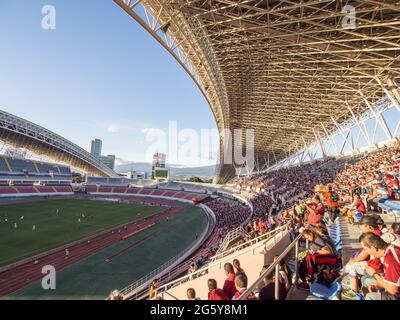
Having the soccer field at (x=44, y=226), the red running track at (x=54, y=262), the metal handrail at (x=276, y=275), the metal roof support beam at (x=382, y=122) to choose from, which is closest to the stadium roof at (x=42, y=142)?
the soccer field at (x=44, y=226)

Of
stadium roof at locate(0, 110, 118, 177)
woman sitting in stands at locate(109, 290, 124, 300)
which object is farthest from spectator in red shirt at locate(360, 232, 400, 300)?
stadium roof at locate(0, 110, 118, 177)

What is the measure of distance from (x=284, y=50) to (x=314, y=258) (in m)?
22.5

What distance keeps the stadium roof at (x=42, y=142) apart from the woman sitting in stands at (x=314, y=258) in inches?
2334

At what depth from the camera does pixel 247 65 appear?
25.1 metres

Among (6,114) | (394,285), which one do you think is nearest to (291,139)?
(394,285)

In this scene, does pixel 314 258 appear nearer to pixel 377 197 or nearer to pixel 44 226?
pixel 377 197

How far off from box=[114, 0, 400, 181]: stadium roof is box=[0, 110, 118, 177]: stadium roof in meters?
43.0

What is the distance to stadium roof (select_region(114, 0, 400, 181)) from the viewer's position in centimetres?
1590

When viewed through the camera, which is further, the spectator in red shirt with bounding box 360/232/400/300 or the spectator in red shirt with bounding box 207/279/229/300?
the spectator in red shirt with bounding box 207/279/229/300

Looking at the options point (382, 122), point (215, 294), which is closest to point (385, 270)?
point (215, 294)

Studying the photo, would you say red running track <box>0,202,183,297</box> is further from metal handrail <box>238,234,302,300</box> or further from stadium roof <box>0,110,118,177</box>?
stadium roof <box>0,110,118,177</box>

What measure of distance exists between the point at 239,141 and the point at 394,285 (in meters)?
57.6

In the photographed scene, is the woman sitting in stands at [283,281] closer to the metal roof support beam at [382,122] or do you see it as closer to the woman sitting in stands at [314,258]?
the woman sitting in stands at [314,258]
